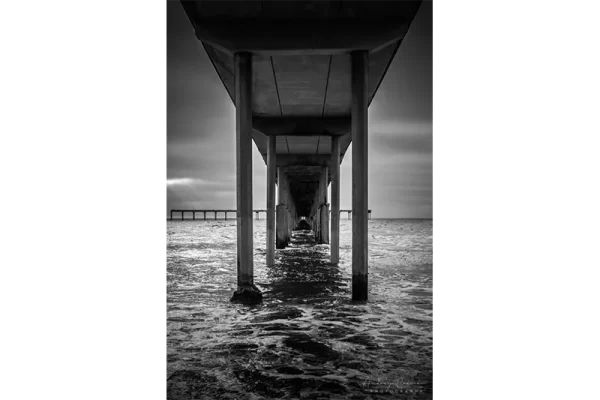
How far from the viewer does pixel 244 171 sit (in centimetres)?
941

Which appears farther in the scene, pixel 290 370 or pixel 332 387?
pixel 290 370

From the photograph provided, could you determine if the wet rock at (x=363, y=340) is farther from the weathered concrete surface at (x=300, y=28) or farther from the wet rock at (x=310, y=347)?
the weathered concrete surface at (x=300, y=28)

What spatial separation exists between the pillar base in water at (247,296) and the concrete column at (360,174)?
2057 millimetres

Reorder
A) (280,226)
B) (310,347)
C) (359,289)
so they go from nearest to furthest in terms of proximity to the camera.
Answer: (310,347)
(359,289)
(280,226)

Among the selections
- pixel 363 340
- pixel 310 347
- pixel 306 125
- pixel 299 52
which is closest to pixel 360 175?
pixel 299 52

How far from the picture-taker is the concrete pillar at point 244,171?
940cm

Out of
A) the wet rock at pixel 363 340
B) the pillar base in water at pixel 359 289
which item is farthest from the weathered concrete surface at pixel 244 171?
the wet rock at pixel 363 340

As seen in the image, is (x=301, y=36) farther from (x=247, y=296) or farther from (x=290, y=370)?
(x=290, y=370)

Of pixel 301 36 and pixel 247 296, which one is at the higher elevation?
pixel 301 36

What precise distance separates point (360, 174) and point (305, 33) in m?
3.18
